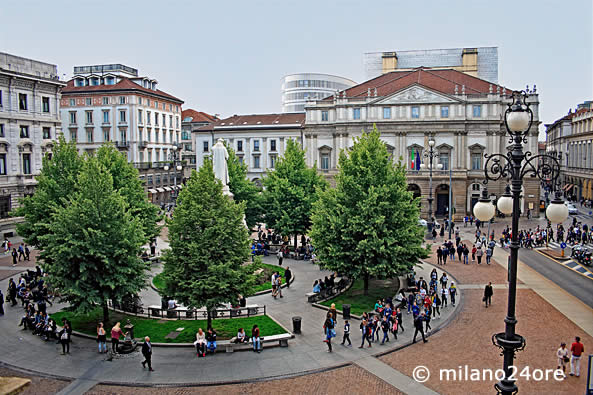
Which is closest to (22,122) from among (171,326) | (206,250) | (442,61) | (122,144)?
(122,144)

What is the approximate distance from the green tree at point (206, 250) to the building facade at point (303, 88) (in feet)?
318

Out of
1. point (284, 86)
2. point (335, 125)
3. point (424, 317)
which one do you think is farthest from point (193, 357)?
point (284, 86)

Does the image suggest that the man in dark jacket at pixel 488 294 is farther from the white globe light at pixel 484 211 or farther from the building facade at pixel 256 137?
the building facade at pixel 256 137

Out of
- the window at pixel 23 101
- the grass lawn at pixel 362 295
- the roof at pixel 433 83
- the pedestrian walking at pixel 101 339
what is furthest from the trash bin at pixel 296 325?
the roof at pixel 433 83

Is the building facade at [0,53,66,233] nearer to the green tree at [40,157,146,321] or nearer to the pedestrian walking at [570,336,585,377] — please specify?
the green tree at [40,157,146,321]

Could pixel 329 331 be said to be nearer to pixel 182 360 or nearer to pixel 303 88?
pixel 182 360

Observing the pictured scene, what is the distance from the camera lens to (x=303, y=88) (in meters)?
117

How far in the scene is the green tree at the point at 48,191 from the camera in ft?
97.9

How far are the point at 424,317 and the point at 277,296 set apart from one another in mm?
9468

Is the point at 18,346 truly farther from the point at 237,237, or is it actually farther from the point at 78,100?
the point at 78,100

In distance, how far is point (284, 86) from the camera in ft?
401

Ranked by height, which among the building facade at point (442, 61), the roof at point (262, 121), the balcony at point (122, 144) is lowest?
the balcony at point (122, 144)

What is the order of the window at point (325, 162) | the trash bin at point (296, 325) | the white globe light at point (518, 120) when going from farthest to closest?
the window at point (325, 162) < the trash bin at point (296, 325) < the white globe light at point (518, 120)

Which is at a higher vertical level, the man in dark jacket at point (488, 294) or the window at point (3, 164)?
the window at point (3, 164)
